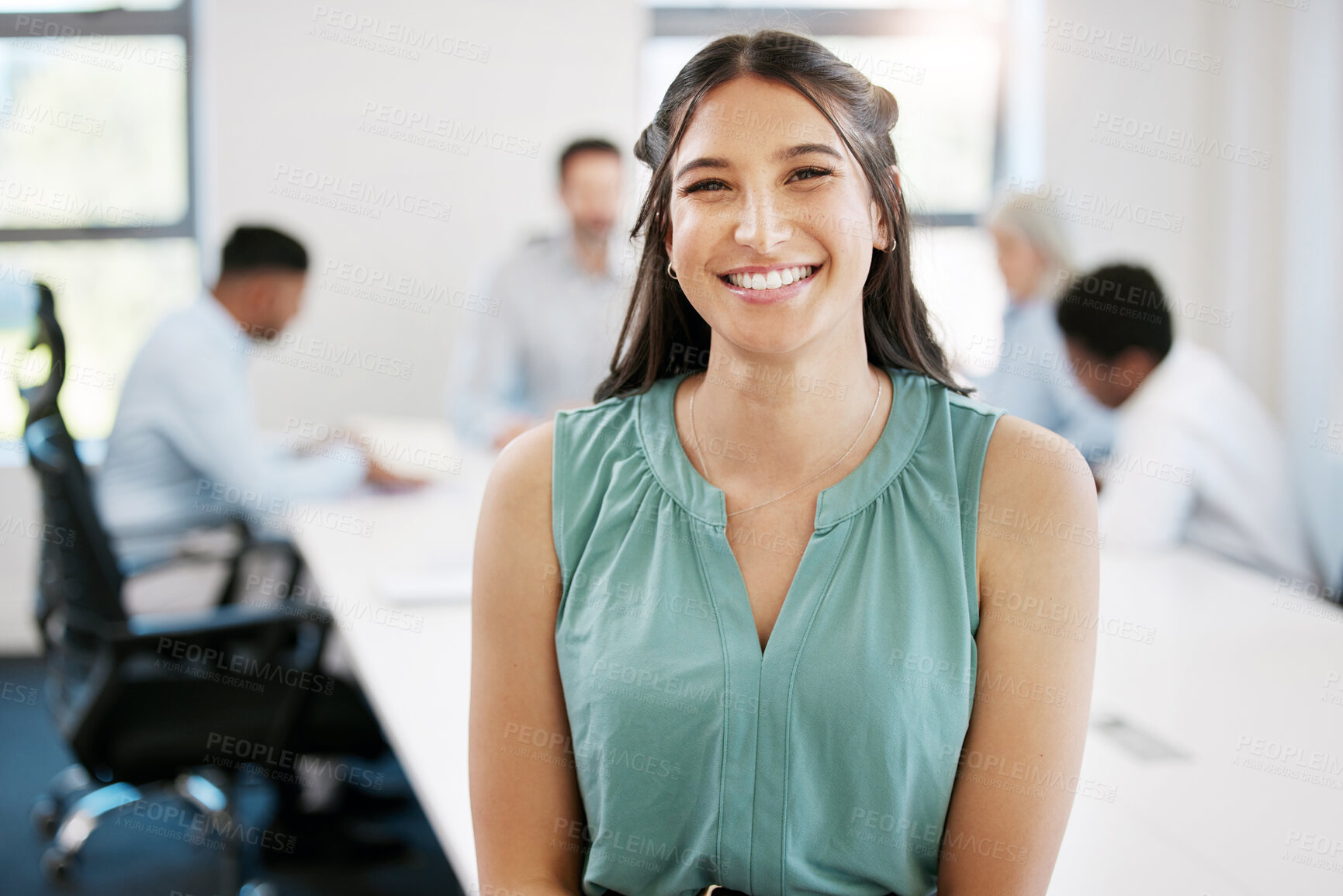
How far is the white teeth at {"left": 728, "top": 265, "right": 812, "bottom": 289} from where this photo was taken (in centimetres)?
115

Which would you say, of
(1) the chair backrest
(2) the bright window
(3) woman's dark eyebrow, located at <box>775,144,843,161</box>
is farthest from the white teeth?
(2) the bright window

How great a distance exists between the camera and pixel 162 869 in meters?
2.76

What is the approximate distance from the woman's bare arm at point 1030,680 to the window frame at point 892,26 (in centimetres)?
394

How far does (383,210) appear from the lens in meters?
4.52

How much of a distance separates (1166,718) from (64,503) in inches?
79.5

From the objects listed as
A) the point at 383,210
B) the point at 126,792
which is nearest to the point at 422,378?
the point at 383,210

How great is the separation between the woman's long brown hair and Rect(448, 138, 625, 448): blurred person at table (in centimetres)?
237

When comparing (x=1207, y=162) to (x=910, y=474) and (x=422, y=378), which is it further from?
(x=910, y=474)

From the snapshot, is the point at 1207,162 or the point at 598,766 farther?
the point at 1207,162

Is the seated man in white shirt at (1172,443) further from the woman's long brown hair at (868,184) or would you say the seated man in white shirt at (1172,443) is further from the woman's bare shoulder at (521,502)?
the woman's bare shoulder at (521,502)

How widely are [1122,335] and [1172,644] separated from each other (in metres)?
1.22

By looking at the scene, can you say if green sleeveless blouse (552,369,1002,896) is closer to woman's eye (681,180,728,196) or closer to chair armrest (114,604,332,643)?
woman's eye (681,180,728,196)

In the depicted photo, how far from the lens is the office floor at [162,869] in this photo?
2658mm

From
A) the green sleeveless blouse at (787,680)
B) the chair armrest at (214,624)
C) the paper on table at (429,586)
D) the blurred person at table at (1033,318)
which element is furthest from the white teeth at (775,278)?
the blurred person at table at (1033,318)
